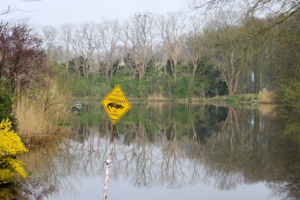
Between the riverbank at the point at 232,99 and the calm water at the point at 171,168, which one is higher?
the riverbank at the point at 232,99

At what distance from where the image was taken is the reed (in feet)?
42.1

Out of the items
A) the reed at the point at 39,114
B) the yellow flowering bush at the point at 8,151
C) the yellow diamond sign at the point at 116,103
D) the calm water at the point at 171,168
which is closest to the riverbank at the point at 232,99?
the calm water at the point at 171,168

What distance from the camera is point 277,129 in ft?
62.6

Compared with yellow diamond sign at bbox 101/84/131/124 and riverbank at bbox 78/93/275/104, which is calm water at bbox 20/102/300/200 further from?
riverbank at bbox 78/93/275/104

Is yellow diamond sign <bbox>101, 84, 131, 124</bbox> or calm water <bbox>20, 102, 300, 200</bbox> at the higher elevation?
yellow diamond sign <bbox>101, 84, 131, 124</bbox>

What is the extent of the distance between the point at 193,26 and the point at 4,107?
44.2 m

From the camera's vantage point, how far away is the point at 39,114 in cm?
1385

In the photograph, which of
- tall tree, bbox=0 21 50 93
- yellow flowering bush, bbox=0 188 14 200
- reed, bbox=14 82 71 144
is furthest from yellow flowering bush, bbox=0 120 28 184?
tall tree, bbox=0 21 50 93

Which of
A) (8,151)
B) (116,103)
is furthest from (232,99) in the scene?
(8,151)

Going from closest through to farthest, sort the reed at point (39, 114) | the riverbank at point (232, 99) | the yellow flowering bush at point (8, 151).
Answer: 1. the yellow flowering bush at point (8, 151)
2. the reed at point (39, 114)
3. the riverbank at point (232, 99)

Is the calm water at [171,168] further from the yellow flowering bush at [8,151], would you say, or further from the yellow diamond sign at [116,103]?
the yellow diamond sign at [116,103]

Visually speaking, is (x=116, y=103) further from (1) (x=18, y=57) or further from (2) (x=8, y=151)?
(1) (x=18, y=57)

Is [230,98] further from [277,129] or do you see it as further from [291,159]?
[291,159]

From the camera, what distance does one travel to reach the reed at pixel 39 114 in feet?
42.1
